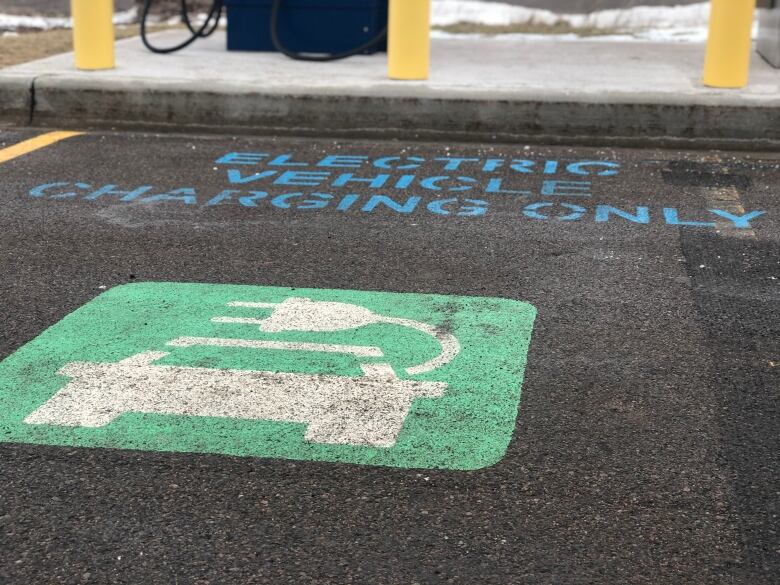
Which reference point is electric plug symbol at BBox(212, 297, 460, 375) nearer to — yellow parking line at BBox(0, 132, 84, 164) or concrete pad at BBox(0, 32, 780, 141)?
yellow parking line at BBox(0, 132, 84, 164)

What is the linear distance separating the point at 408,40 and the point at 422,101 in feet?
2.50

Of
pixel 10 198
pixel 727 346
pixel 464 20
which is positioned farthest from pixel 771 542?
pixel 464 20

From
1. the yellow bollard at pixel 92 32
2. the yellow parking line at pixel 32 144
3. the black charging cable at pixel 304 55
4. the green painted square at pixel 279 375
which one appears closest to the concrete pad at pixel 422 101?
the yellow bollard at pixel 92 32

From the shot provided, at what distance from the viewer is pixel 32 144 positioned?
762 centimetres

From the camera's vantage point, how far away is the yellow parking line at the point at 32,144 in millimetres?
7281

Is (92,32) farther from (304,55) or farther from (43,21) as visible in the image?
(43,21)

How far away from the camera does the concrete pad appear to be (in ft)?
25.2

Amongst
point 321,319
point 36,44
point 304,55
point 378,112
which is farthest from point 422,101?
point 36,44

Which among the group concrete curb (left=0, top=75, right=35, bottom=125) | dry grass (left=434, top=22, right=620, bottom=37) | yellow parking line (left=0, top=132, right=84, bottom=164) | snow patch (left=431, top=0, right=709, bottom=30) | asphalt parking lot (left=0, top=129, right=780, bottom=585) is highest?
snow patch (left=431, top=0, right=709, bottom=30)

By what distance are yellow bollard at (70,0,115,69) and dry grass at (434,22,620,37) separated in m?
4.79

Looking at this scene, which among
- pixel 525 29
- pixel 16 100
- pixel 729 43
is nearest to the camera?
pixel 729 43

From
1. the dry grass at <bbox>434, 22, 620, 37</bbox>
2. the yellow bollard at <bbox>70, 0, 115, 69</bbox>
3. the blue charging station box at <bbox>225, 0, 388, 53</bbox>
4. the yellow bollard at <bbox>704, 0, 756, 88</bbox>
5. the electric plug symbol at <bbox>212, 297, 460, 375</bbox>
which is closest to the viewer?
the electric plug symbol at <bbox>212, 297, 460, 375</bbox>

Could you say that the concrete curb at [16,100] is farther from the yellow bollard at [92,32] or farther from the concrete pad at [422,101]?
the yellow bollard at [92,32]

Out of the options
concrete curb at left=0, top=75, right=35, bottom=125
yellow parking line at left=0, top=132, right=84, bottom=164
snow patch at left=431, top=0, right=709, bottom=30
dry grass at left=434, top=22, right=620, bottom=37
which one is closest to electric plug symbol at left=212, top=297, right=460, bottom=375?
yellow parking line at left=0, top=132, right=84, bottom=164
